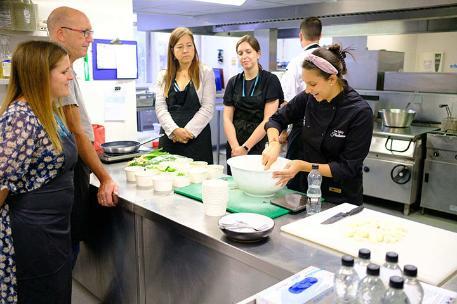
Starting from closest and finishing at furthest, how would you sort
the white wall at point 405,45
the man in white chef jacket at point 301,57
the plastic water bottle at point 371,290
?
1. the plastic water bottle at point 371,290
2. the man in white chef jacket at point 301,57
3. the white wall at point 405,45

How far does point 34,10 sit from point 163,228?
65.5 inches

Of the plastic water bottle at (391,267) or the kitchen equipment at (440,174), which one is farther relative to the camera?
the kitchen equipment at (440,174)

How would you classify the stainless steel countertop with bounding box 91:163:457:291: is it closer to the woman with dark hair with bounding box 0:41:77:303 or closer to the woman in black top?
the woman with dark hair with bounding box 0:41:77:303

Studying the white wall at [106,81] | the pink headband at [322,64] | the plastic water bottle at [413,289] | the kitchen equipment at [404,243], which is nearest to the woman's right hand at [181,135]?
the white wall at [106,81]

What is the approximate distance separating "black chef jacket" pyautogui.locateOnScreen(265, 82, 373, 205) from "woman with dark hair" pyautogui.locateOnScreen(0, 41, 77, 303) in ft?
3.65

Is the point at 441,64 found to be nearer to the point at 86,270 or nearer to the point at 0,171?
the point at 86,270

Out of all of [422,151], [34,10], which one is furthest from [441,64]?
[34,10]

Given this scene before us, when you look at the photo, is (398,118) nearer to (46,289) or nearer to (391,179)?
(391,179)

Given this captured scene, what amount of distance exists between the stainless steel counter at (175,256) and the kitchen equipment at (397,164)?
2701 millimetres

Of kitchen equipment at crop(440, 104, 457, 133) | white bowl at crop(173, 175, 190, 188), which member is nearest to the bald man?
white bowl at crop(173, 175, 190, 188)

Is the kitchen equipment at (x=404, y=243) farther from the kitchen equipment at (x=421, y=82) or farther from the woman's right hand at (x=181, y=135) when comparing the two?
the kitchen equipment at (x=421, y=82)

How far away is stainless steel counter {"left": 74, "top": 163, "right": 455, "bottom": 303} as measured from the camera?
1.44m

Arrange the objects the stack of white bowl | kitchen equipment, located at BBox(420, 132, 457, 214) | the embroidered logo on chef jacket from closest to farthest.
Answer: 1. the stack of white bowl
2. the embroidered logo on chef jacket
3. kitchen equipment, located at BBox(420, 132, 457, 214)

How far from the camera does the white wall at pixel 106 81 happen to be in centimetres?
296
